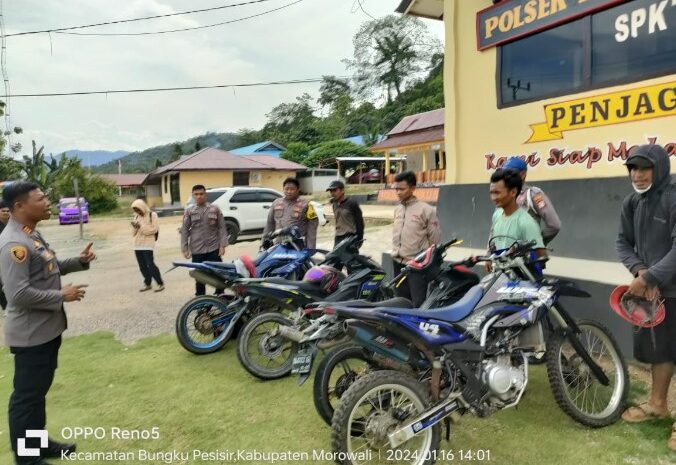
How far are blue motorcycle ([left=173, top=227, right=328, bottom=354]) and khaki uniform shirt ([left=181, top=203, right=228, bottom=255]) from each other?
1.39 metres

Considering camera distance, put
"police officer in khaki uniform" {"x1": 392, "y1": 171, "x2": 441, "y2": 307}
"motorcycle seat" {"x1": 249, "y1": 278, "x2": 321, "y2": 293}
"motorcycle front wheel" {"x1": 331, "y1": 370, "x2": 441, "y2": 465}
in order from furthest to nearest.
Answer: "police officer in khaki uniform" {"x1": 392, "y1": 171, "x2": 441, "y2": 307} < "motorcycle seat" {"x1": 249, "y1": 278, "x2": 321, "y2": 293} < "motorcycle front wheel" {"x1": 331, "y1": 370, "x2": 441, "y2": 465}

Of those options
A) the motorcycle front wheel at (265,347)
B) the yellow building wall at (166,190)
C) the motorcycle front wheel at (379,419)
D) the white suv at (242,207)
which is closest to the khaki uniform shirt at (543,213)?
the motorcycle front wheel at (379,419)

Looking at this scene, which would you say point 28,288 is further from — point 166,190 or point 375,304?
point 166,190

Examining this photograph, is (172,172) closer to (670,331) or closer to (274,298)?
(274,298)

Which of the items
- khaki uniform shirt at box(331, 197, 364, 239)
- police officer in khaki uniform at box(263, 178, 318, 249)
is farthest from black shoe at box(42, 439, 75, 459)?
khaki uniform shirt at box(331, 197, 364, 239)

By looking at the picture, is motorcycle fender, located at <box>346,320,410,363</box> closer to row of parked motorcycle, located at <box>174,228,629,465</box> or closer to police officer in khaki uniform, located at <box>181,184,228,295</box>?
row of parked motorcycle, located at <box>174,228,629,465</box>

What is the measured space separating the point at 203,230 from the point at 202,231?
0.02m

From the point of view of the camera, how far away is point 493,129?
6234mm

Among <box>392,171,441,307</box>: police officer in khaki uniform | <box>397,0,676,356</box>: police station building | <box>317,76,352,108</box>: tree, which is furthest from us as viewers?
<box>317,76,352,108</box>: tree

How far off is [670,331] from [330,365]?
78.3 inches

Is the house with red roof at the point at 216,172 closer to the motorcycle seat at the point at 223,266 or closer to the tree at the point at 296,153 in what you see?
the tree at the point at 296,153

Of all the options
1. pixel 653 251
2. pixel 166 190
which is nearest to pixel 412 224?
pixel 653 251

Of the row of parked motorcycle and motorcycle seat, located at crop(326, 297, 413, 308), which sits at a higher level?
motorcycle seat, located at crop(326, 297, 413, 308)

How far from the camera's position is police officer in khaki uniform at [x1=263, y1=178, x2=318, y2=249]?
5.59 meters
